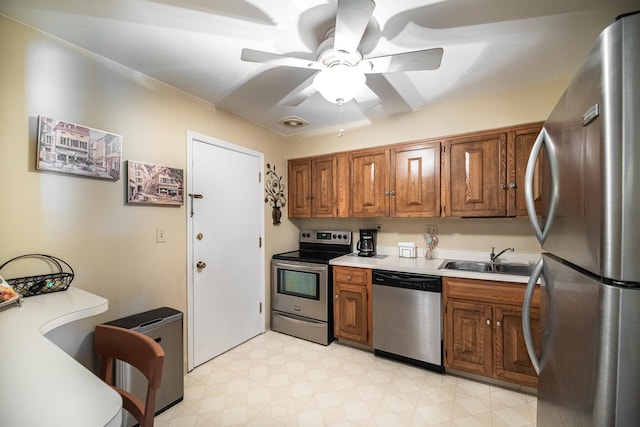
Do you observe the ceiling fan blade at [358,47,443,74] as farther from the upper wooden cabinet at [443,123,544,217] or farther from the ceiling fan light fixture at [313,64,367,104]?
the upper wooden cabinet at [443,123,544,217]

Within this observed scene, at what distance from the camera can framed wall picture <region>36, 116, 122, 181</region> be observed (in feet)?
4.90

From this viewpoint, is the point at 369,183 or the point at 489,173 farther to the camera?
the point at 369,183

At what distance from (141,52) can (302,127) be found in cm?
178

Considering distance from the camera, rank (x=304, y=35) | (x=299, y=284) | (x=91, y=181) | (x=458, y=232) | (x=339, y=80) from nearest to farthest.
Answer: (x=339, y=80) < (x=304, y=35) < (x=91, y=181) < (x=458, y=232) < (x=299, y=284)

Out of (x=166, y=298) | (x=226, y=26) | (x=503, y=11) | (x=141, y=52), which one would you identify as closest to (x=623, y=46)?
(x=503, y=11)

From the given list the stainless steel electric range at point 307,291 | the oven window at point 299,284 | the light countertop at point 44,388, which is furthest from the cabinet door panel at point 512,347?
the light countertop at point 44,388

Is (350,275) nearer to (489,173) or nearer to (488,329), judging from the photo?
(488,329)

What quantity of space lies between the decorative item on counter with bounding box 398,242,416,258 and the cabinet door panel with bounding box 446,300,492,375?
28.6 inches

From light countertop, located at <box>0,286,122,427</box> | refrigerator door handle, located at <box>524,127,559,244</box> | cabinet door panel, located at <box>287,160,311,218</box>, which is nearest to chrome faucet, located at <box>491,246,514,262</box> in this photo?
refrigerator door handle, located at <box>524,127,559,244</box>

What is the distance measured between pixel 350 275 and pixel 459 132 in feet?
5.75

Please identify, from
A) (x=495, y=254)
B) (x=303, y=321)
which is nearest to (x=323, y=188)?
(x=303, y=321)

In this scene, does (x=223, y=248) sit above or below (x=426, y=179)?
below

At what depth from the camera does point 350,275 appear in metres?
2.67

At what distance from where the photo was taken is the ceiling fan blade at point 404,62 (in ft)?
4.44
